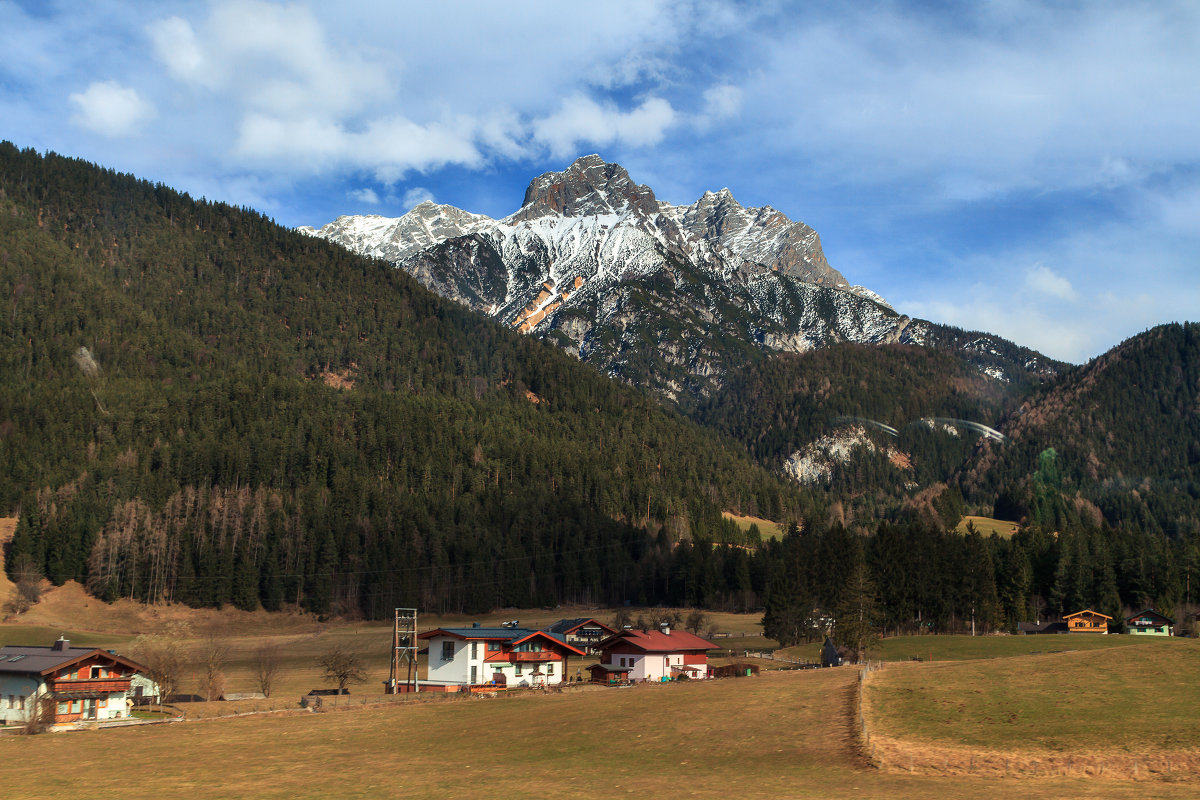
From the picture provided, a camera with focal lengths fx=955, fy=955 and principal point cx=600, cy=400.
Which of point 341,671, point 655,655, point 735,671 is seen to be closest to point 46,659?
point 341,671

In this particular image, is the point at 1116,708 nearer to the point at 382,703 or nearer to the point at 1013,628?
the point at 382,703

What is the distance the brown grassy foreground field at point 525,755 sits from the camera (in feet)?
137

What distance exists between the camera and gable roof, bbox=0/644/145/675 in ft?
237

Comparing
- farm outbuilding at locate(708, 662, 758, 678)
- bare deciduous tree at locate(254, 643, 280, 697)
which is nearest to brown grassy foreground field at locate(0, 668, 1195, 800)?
bare deciduous tree at locate(254, 643, 280, 697)

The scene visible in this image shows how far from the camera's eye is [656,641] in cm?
10162

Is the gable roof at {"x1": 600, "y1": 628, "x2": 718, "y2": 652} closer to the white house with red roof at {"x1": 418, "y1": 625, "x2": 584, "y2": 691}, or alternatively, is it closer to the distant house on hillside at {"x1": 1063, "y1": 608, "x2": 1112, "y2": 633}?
the white house with red roof at {"x1": 418, "y1": 625, "x2": 584, "y2": 691}

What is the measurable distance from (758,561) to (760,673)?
327ft

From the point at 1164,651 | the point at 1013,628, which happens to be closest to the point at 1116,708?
the point at 1164,651

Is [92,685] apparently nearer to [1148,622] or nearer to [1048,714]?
[1048,714]

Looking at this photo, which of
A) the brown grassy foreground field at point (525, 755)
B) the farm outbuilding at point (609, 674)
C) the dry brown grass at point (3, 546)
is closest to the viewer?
the brown grassy foreground field at point (525, 755)

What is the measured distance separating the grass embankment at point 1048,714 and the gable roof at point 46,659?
5801 cm

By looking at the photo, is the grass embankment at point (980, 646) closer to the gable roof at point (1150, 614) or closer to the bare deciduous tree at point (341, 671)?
the gable roof at point (1150, 614)

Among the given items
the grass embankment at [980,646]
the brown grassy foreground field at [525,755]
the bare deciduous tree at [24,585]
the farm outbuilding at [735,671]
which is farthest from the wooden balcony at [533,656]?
the bare deciduous tree at [24,585]

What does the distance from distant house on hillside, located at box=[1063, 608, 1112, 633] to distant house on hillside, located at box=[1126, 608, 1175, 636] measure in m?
3.00
